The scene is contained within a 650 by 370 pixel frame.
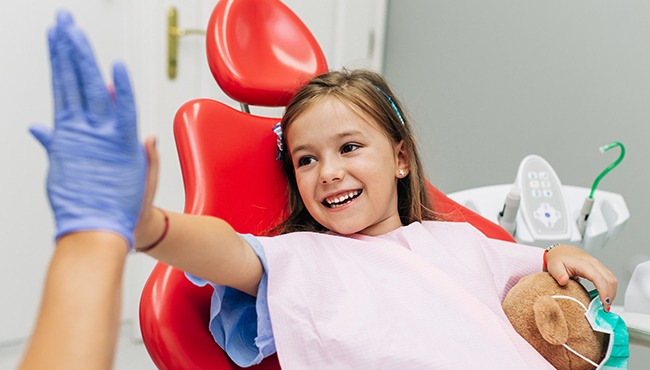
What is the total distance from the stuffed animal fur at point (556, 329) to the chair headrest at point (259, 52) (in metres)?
0.54

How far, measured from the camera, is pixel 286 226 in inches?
43.5

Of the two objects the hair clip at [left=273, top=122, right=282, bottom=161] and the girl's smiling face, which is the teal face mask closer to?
the girl's smiling face

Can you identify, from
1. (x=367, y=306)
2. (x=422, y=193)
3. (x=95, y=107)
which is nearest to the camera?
(x=95, y=107)

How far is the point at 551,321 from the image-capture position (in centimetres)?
94

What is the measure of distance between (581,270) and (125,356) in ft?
5.04

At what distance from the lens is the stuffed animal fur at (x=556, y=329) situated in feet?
3.07

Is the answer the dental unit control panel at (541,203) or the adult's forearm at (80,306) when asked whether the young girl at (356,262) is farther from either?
the dental unit control panel at (541,203)

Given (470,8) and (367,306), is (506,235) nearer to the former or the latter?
(367,306)

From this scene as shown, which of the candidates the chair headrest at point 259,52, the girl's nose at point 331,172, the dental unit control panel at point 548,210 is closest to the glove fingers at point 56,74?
the girl's nose at point 331,172

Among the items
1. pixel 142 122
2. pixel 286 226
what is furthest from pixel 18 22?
pixel 286 226

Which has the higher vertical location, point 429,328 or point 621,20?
point 621,20

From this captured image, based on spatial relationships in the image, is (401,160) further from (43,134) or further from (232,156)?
(43,134)

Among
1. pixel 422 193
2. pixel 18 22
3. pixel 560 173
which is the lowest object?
pixel 560 173

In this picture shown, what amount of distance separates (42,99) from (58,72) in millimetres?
1504
